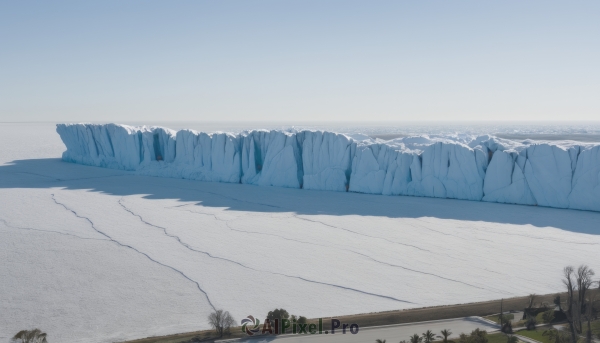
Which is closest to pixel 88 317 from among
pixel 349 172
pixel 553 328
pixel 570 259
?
pixel 553 328

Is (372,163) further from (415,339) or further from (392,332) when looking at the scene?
(415,339)

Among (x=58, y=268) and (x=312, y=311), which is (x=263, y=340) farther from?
(x=58, y=268)

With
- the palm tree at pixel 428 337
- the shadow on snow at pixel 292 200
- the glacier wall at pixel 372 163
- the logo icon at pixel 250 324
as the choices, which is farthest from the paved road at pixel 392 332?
the glacier wall at pixel 372 163

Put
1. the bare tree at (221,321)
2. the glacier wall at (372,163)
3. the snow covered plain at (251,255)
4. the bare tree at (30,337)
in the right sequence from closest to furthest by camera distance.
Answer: the bare tree at (30,337) → the bare tree at (221,321) → the snow covered plain at (251,255) → the glacier wall at (372,163)

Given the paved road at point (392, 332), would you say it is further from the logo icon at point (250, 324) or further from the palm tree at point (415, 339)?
the palm tree at point (415, 339)

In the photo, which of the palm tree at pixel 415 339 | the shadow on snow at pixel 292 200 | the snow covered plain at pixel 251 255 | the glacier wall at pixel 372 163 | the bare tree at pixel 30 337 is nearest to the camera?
the palm tree at pixel 415 339

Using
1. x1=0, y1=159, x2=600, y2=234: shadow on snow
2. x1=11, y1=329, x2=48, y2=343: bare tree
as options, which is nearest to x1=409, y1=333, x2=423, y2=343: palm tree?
x1=11, y1=329, x2=48, y2=343: bare tree
